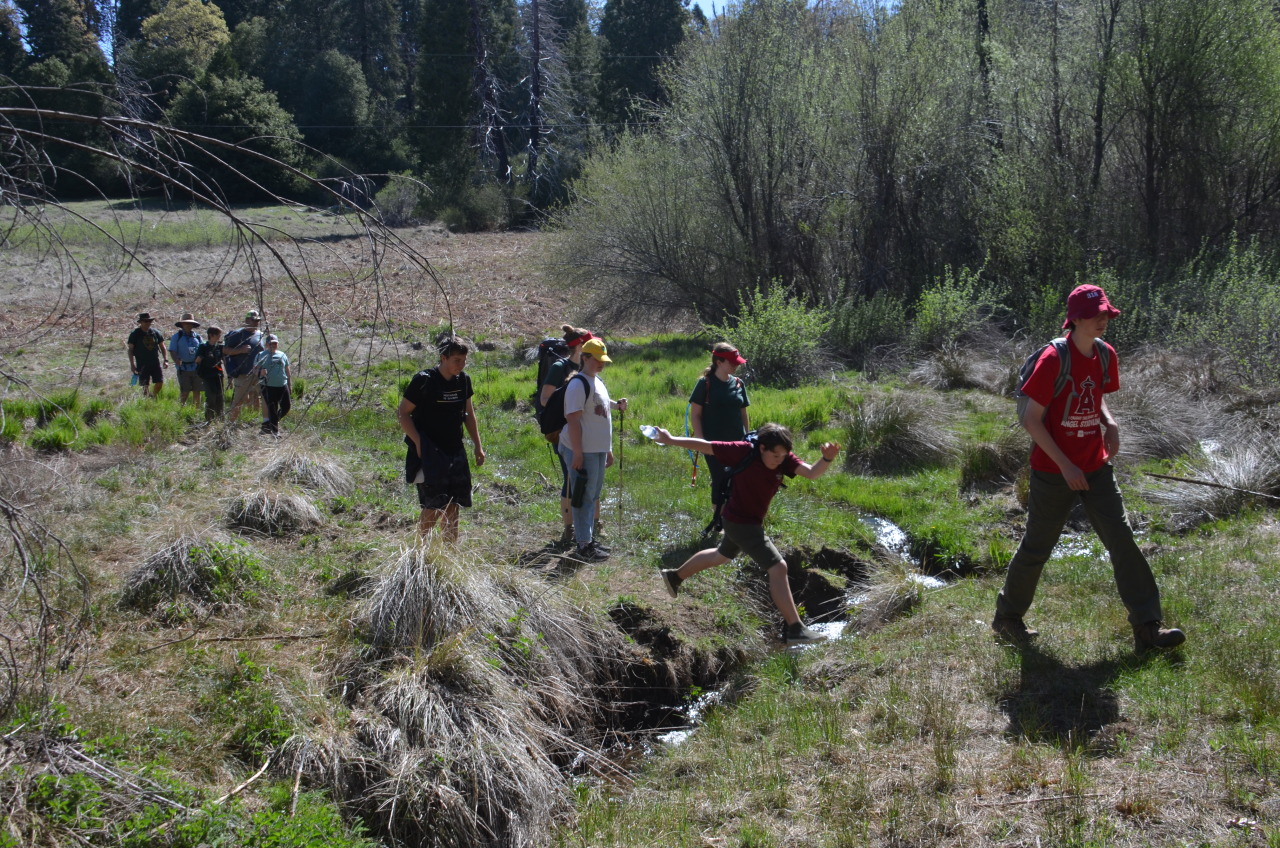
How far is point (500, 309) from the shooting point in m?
25.7

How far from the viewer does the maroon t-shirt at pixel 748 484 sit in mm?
6176

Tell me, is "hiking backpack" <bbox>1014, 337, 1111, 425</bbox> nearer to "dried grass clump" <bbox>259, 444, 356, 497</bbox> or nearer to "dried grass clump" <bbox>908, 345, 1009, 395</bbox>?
"dried grass clump" <bbox>259, 444, 356, 497</bbox>

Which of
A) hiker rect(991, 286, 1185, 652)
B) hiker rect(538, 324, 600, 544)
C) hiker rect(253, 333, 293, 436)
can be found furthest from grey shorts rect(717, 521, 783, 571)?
hiker rect(253, 333, 293, 436)

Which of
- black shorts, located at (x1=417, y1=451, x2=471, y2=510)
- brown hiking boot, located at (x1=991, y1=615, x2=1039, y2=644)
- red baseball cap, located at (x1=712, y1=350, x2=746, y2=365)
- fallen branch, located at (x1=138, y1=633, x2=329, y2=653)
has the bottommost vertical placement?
brown hiking boot, located at (x1=991, y1=615, x2=1039, y2=644)

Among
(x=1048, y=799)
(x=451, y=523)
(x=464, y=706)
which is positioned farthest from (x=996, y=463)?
(x=464, y=706)

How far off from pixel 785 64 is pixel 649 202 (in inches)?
172

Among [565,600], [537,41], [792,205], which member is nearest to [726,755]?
[565,600]

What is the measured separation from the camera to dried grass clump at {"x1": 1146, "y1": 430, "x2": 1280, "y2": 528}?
26.4 feet

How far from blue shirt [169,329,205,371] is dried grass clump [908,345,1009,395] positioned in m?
10.6

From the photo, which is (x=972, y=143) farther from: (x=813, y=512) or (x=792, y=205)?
(x=813, y=512)

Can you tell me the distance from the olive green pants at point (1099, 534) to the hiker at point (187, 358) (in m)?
11.7

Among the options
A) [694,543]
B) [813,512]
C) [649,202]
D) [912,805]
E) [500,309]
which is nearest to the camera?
[912,805]

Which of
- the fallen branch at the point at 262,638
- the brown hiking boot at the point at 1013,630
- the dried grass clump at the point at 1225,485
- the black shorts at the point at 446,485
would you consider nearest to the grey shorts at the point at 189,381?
the black shorts at the point at 446,485

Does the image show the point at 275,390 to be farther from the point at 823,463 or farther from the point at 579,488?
the point at 823,463
